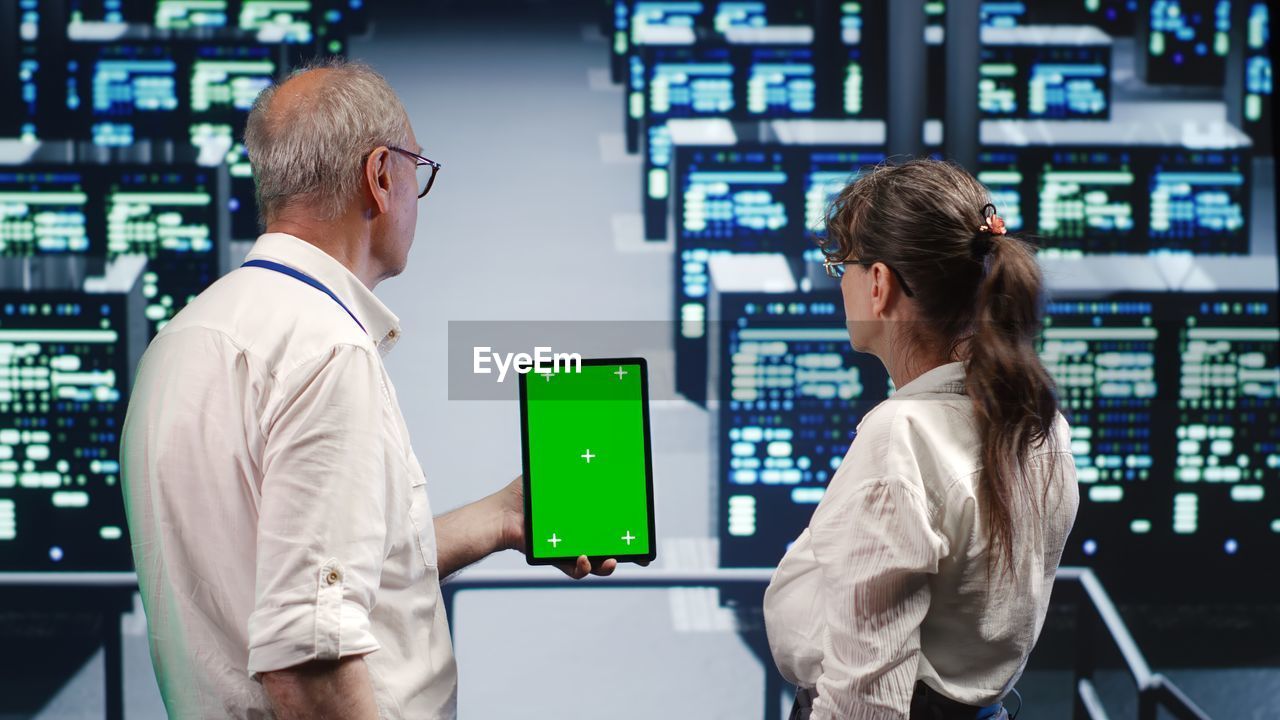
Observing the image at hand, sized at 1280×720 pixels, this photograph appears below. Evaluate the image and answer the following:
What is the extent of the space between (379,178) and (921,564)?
61 centimetres

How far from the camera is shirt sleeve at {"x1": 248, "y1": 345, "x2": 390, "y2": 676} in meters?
0.93

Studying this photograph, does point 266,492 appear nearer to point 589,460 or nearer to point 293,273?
point 293,273

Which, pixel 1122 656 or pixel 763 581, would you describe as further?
pixel 763 581

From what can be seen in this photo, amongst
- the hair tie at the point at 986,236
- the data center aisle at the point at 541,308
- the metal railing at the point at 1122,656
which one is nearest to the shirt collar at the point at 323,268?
the hair tie at the point at 986,236

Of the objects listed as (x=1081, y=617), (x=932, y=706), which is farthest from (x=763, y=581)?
(x=932, y=706)

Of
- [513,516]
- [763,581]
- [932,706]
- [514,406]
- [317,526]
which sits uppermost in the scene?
[317,526]

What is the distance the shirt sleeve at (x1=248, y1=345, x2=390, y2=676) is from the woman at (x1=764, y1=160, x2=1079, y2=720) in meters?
0.41

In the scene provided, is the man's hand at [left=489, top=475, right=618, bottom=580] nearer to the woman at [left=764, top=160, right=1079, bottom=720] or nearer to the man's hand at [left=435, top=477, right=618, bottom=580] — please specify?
the man's hand at [left=435, top=477, right=618, bottom=580]

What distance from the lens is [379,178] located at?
1.11m

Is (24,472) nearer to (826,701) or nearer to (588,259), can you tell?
(588,259)

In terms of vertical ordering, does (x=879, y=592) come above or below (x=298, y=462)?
below

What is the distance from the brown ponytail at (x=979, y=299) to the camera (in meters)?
1.08

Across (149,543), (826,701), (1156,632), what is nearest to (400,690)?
(149,543)

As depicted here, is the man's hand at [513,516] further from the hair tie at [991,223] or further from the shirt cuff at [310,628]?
the hair tie at [991,223]
